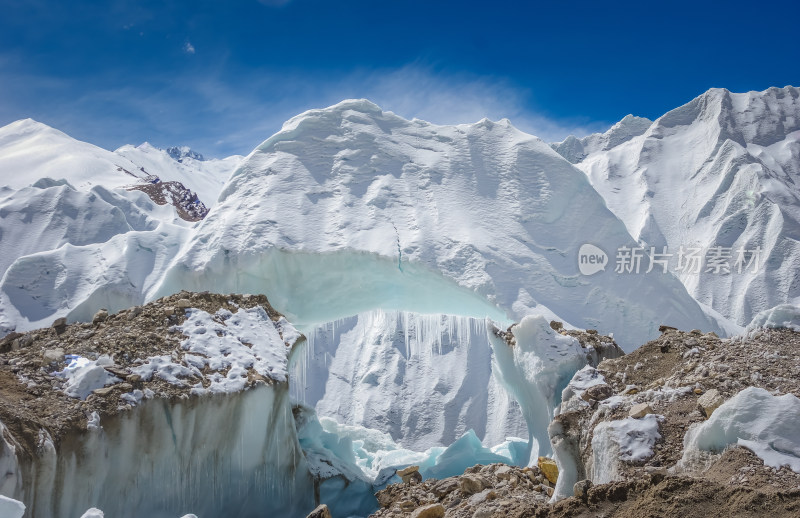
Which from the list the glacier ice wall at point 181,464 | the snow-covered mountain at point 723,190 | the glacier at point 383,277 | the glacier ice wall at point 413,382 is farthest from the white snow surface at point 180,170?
the glacier ice wall at point 181,464

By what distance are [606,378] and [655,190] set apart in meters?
31.4

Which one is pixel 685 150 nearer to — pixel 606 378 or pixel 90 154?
pixel 606 378

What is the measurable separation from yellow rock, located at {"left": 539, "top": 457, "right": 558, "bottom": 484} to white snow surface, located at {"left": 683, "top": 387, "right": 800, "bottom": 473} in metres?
2.68

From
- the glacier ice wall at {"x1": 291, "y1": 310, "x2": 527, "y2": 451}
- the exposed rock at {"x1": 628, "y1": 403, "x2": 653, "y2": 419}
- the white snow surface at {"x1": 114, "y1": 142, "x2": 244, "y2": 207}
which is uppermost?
the white snow surface at {"x1": 114, "y1": 142, "x2": 244, "y2": 207}

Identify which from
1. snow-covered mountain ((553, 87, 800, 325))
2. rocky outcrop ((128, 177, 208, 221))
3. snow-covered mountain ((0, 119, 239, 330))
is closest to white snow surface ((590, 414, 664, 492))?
snow-covered mountain ((0, 119, 239, 330))

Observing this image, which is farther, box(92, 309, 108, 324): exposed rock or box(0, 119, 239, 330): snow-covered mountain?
box(0, 119, 239, 330): snow-covered mountain

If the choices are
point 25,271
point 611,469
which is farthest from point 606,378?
point 25,271

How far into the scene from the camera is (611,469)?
4934 mm

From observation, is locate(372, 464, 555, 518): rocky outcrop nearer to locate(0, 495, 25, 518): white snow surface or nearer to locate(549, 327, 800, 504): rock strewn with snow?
locate(549, 327, 800, 504): rock strewn with snow

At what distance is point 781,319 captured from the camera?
6.19 m

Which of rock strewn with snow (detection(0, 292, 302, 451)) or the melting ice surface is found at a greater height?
rock strewn with snow (detection(0, 292, 302, 451))

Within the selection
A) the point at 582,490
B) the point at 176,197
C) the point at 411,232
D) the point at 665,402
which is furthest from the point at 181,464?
the point at 176,197

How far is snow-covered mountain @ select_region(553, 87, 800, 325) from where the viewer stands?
2723 cm

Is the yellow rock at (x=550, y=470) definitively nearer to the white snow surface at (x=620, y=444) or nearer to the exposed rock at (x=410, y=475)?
the white snow surface at (x=620, y=444)
